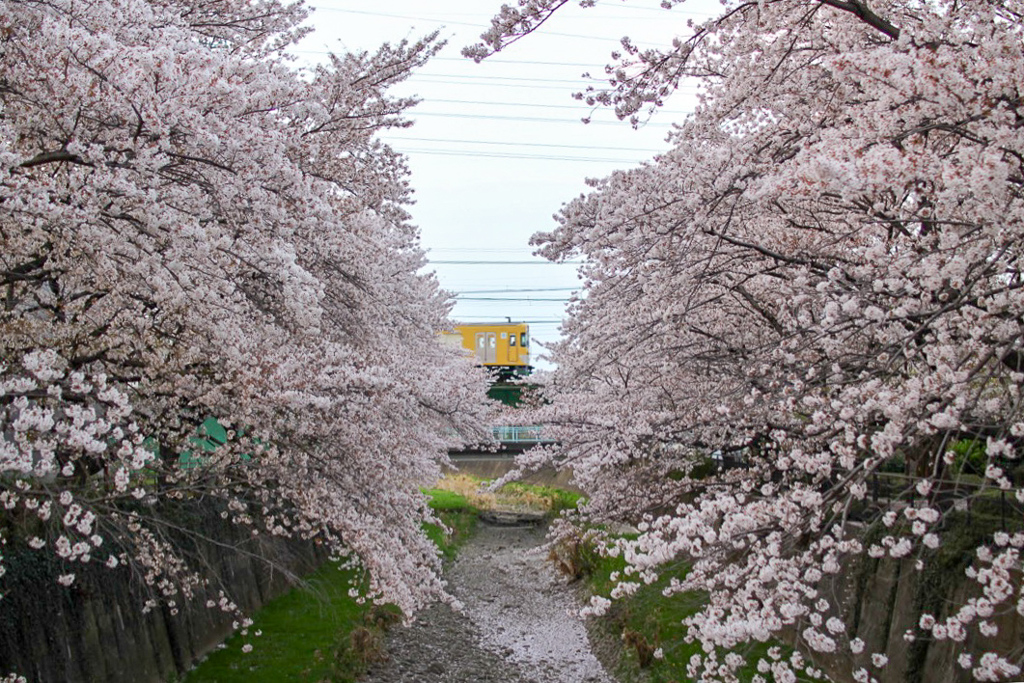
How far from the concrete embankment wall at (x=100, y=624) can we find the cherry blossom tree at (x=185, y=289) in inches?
13.2

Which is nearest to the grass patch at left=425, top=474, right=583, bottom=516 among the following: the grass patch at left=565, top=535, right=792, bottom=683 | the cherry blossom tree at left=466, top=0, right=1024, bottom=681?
the grass patch at left=565, top=535, right=792, bottom=683

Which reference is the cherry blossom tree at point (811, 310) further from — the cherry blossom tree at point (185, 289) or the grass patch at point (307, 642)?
the grass patch at point (307, 642)

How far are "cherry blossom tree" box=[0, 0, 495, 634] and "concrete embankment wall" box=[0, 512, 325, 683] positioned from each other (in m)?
0.34

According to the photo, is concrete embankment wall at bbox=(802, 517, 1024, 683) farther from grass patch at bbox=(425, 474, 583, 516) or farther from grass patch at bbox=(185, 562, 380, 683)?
grass patch at bbox=(425, 474, 583, 516)

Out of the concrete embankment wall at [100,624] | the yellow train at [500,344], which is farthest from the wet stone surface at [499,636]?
the yellow train at [500,344]

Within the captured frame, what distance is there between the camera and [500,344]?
44.9m

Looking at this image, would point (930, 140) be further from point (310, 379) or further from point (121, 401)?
point (121, 401)

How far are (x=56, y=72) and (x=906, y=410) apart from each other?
591cm

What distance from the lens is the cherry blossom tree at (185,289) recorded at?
230 inches

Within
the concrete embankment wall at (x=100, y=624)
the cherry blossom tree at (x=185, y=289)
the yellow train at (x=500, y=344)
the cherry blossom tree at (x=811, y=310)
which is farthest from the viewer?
the yellow train at (x=500, y=344)

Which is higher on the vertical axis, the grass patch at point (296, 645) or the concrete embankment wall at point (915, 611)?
the concrete embankment wall at point (915, 611)

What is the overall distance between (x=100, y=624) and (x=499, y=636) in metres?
8.28

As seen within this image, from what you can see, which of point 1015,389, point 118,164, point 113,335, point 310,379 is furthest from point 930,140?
point 113,335

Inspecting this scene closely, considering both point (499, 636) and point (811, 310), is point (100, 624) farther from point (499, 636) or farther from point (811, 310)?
point (499, 636)
